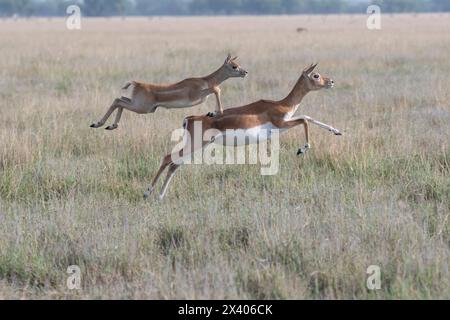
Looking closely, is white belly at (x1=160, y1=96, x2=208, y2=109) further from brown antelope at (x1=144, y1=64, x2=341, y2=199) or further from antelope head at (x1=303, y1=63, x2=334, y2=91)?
antelope head at (x1=303, y1=63, x2=334, y2=91)

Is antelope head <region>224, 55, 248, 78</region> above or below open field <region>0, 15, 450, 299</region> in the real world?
above

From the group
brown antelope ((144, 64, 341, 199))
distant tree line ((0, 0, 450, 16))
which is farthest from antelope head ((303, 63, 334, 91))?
distant tree line ((0, 0, 450, 16))

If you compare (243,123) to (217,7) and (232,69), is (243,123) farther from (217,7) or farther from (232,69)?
(217,7)

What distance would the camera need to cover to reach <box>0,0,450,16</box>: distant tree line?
103938 mm

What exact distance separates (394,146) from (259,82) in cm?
689

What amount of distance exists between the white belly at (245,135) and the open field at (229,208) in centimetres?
48

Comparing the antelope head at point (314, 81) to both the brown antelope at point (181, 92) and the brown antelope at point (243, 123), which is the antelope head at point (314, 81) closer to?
the brown antelope at point (243, 123)

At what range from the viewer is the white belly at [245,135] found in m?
6.59

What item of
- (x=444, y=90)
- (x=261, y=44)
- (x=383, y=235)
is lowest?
(x=383, y=235)

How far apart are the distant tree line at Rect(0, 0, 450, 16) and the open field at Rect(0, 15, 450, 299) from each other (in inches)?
3330

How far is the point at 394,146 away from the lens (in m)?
8.48

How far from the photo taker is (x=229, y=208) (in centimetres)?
642
